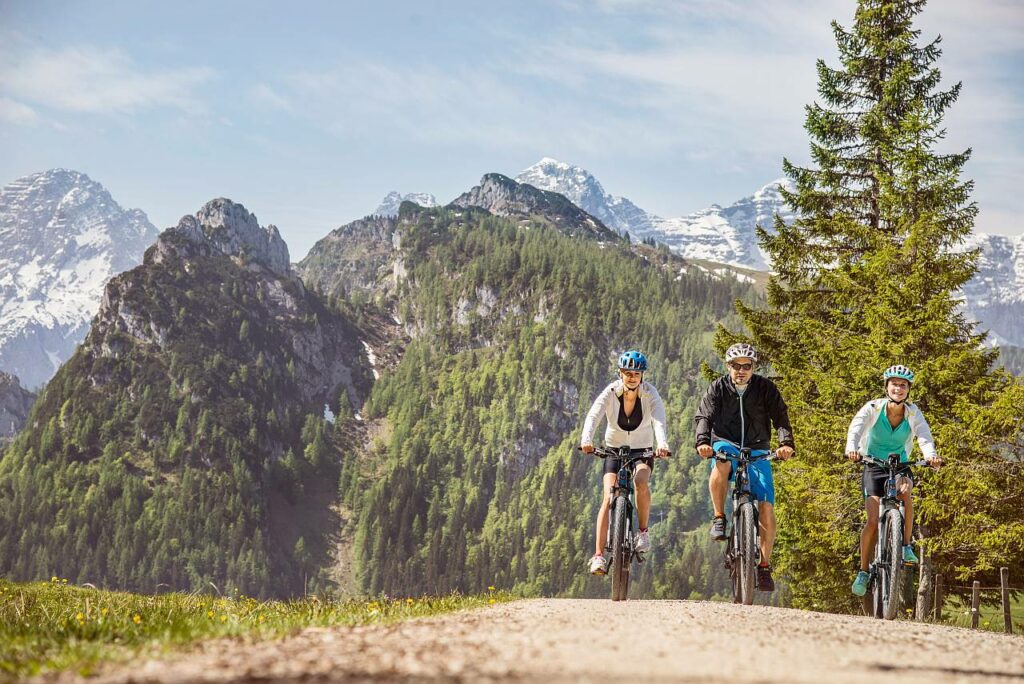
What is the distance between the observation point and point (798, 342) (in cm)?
2347

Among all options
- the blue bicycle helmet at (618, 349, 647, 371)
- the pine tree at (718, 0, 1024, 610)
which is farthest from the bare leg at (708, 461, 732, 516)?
the pine tree at (718, 0, 1024, 610)

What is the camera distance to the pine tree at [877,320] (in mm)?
17562

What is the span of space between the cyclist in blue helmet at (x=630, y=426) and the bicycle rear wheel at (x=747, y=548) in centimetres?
108

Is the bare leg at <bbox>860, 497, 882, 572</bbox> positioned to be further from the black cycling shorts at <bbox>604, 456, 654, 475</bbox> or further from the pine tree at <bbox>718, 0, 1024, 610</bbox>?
the pine tree at <bbox>718, 0, 1024, 610</bbox>

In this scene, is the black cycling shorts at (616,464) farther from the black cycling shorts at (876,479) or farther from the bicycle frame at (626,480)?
the black cycling shorts at (876,479)

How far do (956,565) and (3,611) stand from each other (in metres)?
18.2

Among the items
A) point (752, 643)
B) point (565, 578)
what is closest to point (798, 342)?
point (752, 643)

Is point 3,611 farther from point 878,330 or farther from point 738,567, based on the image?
point 878,330

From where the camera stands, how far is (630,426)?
409 inches

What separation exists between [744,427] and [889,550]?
2.39 metres

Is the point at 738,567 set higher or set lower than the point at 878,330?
lower

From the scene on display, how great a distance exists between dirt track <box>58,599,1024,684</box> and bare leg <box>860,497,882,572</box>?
3.12 m

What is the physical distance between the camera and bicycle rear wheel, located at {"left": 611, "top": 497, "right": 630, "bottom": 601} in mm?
10273

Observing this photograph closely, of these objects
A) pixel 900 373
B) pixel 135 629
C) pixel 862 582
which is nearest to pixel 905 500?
pixel 862 582
